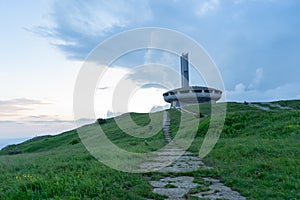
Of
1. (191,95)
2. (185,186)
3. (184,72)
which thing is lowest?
(185,186)

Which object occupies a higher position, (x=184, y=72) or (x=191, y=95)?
(x=184, y=72)

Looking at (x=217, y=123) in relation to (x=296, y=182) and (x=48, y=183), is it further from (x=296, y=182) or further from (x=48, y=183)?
(x=48, y=183)

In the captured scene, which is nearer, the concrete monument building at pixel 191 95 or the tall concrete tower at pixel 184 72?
the concrete monument building at pixel 191 95

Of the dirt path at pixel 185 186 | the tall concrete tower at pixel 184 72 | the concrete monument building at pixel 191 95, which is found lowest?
the dirt path at pixel 185 186

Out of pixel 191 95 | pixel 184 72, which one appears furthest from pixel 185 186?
pixel 184 72

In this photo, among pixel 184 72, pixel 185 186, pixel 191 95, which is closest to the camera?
pixel 185 186

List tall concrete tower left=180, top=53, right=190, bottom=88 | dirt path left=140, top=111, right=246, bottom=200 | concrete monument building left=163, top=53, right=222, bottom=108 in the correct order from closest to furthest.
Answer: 1. dirt path left=140, top=111, right=246, bottom=200
2. concrete monument building left=163, top=53, right=222, bottom=108
3. tall concrete tower left=180, top=53, right=190, bottom=88

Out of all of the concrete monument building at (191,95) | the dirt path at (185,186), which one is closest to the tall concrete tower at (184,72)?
the concrete monument building at (191,95)

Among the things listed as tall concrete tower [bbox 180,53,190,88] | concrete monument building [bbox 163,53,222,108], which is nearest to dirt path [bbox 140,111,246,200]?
concrete monument building [bbox 163,53,222,108]

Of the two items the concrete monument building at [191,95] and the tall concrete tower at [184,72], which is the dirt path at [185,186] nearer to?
the concrete monument building at [191,95]

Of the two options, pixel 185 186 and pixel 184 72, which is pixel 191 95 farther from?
pixel 185 186

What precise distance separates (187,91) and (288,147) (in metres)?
43.9

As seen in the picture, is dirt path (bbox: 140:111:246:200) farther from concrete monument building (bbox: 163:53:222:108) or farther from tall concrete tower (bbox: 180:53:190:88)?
tall concrete tower (bbox: 180:53:190:88)

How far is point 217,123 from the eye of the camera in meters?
28.3
